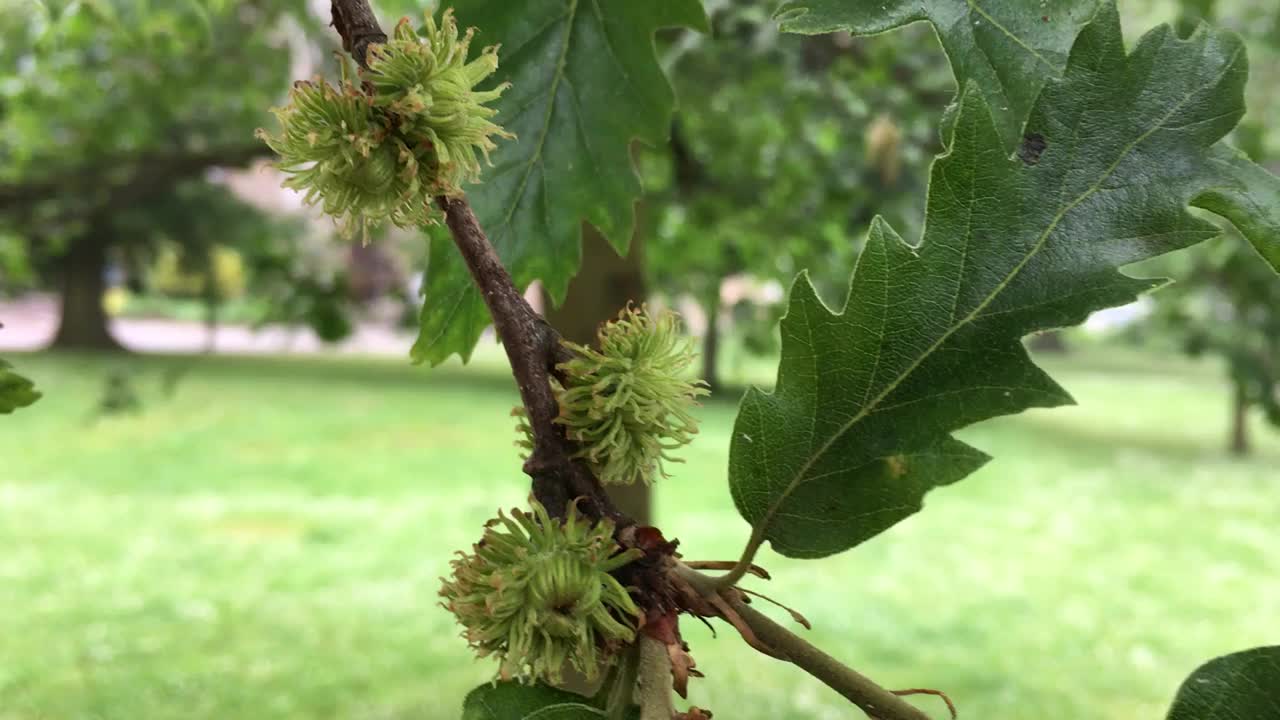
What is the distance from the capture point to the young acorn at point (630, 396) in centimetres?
38

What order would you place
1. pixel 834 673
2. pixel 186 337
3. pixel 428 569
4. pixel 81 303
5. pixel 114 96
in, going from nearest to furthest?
pixel 834 673
pixel 114 96
pixel 428 569
pixel 81 303
pixel 186 337

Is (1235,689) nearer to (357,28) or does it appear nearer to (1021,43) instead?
(1021,43)

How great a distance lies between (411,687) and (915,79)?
201cm

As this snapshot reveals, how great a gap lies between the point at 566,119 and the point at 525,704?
0.37 meters

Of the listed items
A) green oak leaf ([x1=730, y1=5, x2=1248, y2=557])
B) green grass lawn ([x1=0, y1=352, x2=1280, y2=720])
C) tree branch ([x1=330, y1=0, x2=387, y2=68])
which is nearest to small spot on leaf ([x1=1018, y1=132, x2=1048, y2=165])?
green oak leaf ([x1=730, y1=5, x2=1248, y2=557])

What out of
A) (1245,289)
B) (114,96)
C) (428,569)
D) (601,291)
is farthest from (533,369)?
(428,569)

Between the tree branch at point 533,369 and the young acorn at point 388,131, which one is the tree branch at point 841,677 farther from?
the young acorn at point 388,131

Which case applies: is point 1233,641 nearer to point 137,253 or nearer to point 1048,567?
point 1048,567

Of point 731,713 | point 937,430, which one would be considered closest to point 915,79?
point 731,713

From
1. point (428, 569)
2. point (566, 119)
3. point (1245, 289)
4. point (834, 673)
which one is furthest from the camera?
point (428, 569)

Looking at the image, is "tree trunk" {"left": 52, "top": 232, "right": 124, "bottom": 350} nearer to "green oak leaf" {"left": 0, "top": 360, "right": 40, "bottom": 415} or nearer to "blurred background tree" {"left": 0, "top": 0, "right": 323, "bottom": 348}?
"blurred background tree" {"left": 0, "top": 0, "right": 323, "bottom": 348}

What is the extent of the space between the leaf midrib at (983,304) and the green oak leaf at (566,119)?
0.24 metres

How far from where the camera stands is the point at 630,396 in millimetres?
397

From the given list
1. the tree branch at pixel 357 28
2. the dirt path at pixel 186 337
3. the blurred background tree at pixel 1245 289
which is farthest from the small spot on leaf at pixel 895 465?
the dirt path at pixel 186 337
